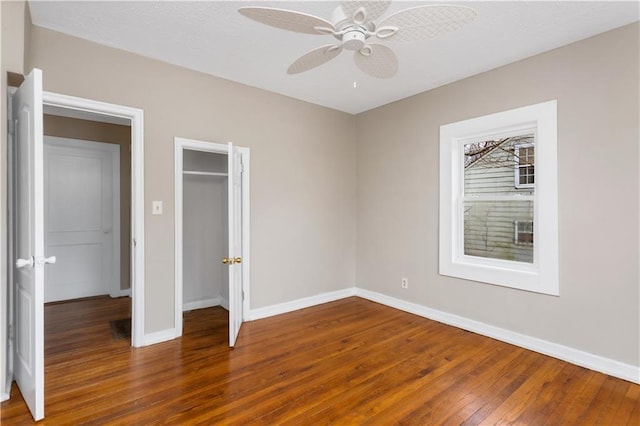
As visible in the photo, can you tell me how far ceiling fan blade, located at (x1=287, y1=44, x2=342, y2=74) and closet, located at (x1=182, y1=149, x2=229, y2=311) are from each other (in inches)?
85.2

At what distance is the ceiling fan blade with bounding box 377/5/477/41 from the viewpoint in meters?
1.60

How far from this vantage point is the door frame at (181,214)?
3.23 metres

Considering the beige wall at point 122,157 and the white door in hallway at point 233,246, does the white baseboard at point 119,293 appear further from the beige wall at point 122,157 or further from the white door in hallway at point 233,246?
the white door in hallway at point 233,246

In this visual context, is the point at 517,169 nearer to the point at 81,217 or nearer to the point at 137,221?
the point at 137,221

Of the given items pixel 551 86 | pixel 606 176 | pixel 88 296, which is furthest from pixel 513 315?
pixel 88 296

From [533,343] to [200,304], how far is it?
3672 millimetres

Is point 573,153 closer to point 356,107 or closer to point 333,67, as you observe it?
point 333,67

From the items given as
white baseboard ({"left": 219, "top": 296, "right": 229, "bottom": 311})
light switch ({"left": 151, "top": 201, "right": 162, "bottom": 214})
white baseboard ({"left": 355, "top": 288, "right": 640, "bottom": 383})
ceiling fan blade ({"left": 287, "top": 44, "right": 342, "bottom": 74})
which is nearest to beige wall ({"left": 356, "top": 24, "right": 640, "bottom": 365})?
white baseboard ({"left": 355, "top": 288, "right": 640, "bottom": 383})

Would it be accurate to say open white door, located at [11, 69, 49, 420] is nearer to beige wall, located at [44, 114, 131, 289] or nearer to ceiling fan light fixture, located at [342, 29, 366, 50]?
ceiling fan light fixture, located at [342, 29, 366, 50]

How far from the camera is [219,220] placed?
14.4ft

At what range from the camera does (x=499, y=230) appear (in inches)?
135

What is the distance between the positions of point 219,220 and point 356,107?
2415mm

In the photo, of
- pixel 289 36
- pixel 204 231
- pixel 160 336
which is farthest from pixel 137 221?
pixel 289 36

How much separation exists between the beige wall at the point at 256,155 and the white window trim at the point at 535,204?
149cm
